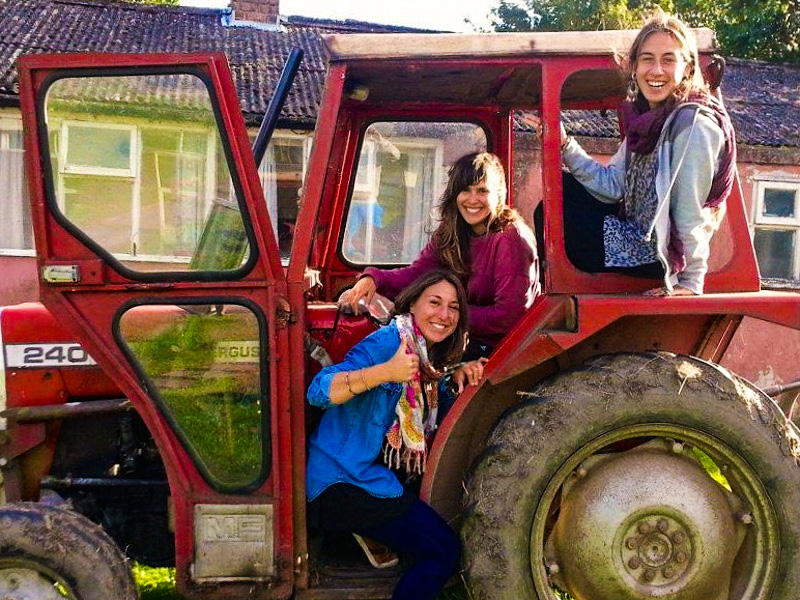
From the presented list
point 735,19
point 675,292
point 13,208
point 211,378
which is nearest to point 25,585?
point 211,378

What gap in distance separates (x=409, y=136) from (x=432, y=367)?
1.51m

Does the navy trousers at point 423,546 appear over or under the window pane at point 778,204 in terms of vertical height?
under

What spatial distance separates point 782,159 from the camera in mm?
10773

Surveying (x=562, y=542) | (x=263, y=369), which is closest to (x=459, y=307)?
(x=263, y=369)

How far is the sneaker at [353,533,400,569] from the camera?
9.71ft

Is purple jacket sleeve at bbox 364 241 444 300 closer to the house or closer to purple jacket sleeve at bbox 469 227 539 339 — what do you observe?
purple jacket sleeve at bbox 469 227 539 339

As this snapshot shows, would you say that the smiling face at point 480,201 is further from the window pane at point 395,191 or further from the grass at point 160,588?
→ the grass at point 160,588

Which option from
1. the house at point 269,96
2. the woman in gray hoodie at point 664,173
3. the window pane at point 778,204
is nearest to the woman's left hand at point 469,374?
the woman in gray hoodie at point 664,173

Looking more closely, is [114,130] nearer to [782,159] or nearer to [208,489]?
[208,489]

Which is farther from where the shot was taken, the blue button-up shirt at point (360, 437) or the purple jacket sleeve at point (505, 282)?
the purple jacket sleeve at point (505, 282)

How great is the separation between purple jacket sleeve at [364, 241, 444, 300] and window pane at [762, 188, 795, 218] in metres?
9.16

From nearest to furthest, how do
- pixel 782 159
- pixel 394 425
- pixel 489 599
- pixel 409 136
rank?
pixel 489 599 → pixel 394 425 → pixel 409 136 → pixel 782 159

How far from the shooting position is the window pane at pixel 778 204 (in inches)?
436

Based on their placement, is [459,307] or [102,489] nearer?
[459,307]
